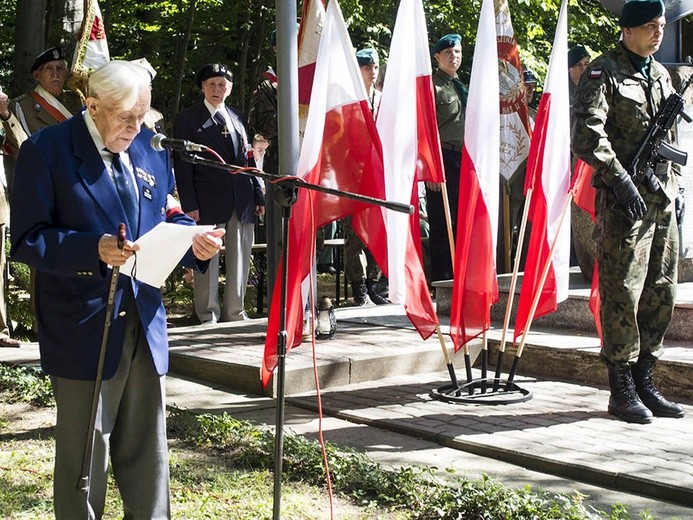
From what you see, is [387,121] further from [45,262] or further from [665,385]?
[45,262]

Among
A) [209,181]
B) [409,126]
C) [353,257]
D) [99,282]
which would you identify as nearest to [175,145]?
[99,282]

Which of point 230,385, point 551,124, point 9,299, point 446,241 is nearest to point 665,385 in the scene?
point 551,124

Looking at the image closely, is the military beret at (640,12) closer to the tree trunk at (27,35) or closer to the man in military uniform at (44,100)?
the man in military uniform at (44,100)

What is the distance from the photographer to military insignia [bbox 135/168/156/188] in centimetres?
425

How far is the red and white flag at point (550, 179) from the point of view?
23.6 feet

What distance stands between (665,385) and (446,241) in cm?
425

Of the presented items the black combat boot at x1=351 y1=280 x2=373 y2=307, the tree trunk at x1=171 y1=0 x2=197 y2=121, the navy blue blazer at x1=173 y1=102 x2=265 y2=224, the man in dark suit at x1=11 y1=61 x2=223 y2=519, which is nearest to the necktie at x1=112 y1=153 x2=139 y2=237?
the man in dark suit at x1=11 y1=61 x2=223 y2=519

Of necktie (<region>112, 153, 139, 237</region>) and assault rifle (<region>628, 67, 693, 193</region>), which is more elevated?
assault rifle (<region>628, 67, 693, 193</region>)

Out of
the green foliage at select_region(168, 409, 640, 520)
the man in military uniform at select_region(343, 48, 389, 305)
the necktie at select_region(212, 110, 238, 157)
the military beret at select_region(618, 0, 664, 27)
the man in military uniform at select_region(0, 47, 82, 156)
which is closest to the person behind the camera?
the green foliage at select_region(168, 409, 640, 520)

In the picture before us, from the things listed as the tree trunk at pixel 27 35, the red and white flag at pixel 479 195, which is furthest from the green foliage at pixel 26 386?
the tree trunk at pixel 27 35

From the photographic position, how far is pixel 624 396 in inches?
269

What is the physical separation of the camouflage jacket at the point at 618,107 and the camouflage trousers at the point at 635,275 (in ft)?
0.59

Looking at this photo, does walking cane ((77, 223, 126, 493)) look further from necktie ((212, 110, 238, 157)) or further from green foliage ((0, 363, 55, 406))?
necktie ((212, 110, 238, 157))

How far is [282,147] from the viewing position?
7305 millimetres
